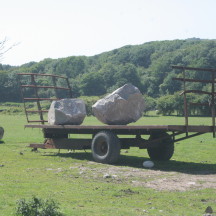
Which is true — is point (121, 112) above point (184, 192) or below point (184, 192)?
above

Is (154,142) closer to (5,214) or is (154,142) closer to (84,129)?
(84,129)

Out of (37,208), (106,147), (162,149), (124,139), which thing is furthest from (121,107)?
(37,208)

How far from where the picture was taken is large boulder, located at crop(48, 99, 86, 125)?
16.7m

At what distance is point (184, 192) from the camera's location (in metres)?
9.77

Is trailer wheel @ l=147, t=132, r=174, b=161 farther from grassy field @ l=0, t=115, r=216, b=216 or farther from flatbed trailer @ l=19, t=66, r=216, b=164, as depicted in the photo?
grassy field @ l=0, t=115, r=216, b=216

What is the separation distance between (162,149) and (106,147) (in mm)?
1805

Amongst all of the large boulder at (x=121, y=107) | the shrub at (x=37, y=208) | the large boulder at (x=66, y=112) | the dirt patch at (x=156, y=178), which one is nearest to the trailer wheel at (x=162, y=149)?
the large boulder at (x=121, y=107)

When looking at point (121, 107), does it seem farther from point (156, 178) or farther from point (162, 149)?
point (156, 178)

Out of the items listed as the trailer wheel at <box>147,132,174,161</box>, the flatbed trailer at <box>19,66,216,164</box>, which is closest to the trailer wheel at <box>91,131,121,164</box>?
the flatbed trailer at <box>19,66,216,164</box>

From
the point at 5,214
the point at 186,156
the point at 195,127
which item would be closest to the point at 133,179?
the point at 195,127

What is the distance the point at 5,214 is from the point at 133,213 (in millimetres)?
1954

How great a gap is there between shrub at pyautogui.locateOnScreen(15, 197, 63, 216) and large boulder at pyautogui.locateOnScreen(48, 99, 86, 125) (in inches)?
364

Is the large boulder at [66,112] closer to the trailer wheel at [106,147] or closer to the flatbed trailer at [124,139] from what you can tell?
the flatbed trailer at [124,139]

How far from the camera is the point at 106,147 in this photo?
1477cm
